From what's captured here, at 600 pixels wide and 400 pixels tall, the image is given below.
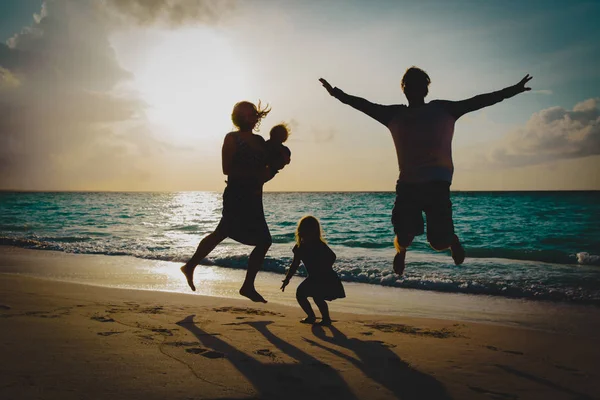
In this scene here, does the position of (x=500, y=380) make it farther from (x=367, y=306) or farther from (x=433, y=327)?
(x=367, y=306)

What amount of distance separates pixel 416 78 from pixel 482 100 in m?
0.61

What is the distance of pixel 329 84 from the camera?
4520 mm

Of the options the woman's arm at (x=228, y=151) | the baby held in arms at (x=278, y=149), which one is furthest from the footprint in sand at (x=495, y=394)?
the woman's arm at (x=228, y=151)

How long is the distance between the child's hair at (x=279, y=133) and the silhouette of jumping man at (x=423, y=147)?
0.93 m

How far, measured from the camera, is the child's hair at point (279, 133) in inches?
202

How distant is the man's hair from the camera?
4.34 meters

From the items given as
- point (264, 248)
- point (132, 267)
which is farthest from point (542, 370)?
point (132, 267)

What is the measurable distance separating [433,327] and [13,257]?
11790 mm

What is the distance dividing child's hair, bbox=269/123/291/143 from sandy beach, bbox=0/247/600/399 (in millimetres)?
2012

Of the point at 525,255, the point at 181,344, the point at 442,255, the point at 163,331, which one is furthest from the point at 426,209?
the point at 525,255

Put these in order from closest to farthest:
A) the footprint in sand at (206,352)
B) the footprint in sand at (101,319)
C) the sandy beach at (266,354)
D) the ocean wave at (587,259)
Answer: the sandy beach at (266,354) < the footprint in sand at (206,352) < the footprint in sand at (101,319) < the ocean wave at (587,259)

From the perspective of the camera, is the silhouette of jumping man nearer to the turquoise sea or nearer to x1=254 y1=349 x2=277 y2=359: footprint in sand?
x1=254 y1=349 x2=277 y2=359: footprint in sand

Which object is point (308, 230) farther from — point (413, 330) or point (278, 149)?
point (413, 330)

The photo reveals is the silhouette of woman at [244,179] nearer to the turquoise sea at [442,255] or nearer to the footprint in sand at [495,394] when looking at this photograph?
the footprint in sand at [495,394]
